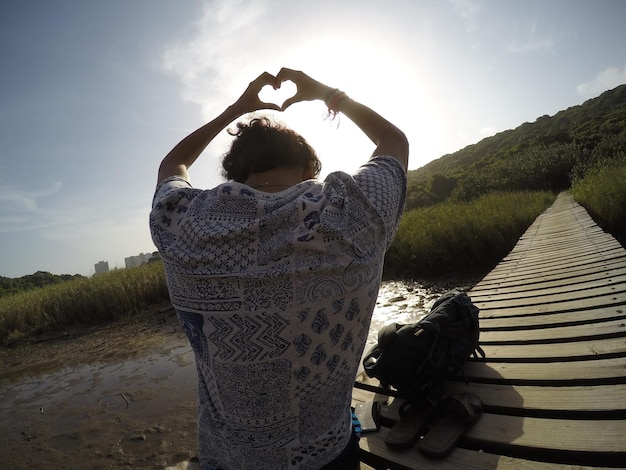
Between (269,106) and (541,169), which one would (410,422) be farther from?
(541,169)

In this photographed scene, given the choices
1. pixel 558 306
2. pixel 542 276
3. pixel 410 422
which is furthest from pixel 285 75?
pixel 542 276

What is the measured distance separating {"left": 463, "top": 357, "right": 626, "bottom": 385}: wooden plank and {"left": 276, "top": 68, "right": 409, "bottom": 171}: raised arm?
1184mm

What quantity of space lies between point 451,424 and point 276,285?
3.28 feet

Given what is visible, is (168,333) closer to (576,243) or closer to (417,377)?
(417,377)

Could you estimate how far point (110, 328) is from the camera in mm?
6637

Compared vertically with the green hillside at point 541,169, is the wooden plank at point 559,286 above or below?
below

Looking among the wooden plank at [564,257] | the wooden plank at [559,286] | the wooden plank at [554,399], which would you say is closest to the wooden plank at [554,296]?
the wooden plank at [559,286]

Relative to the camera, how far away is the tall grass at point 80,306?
7.18 m

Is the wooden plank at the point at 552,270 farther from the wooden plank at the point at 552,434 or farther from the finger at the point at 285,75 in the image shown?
the finger at the point at 285,75

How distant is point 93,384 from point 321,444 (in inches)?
160

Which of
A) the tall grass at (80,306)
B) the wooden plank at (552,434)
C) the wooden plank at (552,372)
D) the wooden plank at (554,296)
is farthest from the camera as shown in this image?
the tall grass at (80,306)

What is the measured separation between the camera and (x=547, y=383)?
5.11 ft

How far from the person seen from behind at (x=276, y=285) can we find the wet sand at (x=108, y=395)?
1.94m

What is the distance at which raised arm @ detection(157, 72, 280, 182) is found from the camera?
1.26m
